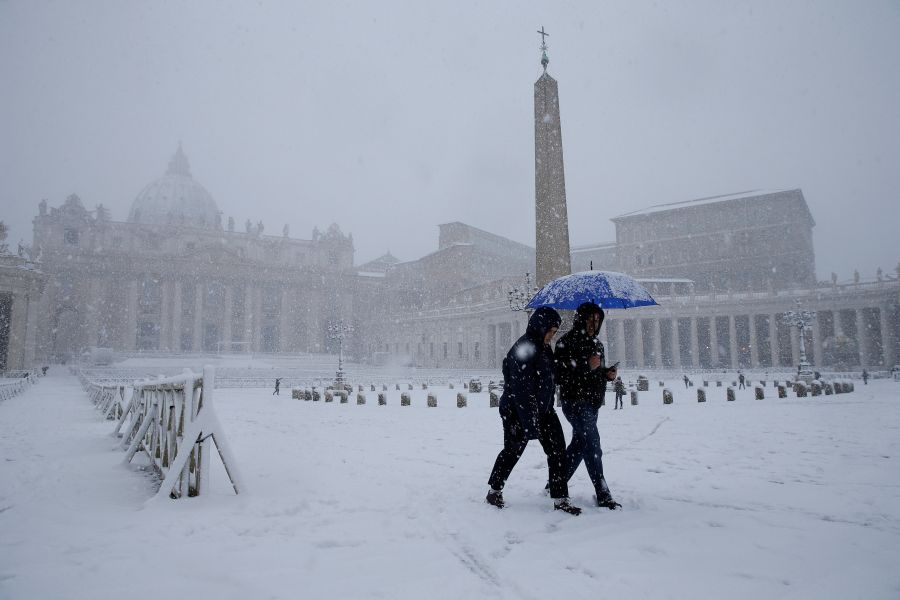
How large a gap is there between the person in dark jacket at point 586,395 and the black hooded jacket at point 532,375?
0.55 feet

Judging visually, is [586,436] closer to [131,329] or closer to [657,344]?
[657,344]

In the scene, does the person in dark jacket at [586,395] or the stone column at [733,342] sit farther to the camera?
the stone column at [733,342]

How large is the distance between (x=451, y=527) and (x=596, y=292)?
14.3 ft

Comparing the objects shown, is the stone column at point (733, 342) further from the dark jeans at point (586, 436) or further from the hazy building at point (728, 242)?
the dark jeans at point (586, 436)

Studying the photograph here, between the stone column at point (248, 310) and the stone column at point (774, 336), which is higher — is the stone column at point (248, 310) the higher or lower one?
the higher one

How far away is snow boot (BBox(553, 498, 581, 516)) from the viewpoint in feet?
14.9

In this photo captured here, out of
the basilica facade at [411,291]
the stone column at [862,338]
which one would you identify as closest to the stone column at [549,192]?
the basilica facade at [411,291]

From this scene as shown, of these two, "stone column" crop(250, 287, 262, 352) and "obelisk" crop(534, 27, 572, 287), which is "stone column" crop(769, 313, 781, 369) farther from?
"stone column" crop(250, 287, 262, 352)

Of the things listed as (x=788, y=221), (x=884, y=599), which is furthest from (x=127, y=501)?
(x=788, y=221)

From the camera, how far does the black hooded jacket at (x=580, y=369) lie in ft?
15.5

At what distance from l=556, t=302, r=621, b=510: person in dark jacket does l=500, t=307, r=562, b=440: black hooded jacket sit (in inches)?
6.5

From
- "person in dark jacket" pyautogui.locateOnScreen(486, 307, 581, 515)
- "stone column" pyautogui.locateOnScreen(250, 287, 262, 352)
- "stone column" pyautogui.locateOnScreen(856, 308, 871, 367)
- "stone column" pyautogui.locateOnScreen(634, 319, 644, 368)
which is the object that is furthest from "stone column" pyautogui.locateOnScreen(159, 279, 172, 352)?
"stone column" pyautogui.locateOnScreen(856, 308, 871, 367)

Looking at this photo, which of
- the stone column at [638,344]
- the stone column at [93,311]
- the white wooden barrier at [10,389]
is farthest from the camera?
the stone column at [93,311]

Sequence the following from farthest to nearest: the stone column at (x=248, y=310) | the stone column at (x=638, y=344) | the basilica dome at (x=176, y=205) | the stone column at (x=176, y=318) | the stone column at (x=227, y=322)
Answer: the basilica dome at (x=176, y=205) < the stone column at (x=248, y=310) < the stone column at (x=227, y=322) < the stone column at (x=176, y=318) < the stone column at (x=638, y=344)
